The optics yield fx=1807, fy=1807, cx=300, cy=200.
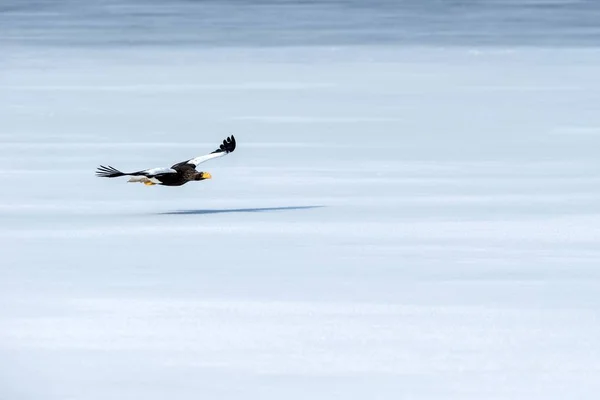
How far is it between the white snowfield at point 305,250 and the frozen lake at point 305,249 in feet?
0.07

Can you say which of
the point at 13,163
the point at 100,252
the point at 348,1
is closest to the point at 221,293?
the point at 100,252

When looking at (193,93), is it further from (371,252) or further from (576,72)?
(371,252)

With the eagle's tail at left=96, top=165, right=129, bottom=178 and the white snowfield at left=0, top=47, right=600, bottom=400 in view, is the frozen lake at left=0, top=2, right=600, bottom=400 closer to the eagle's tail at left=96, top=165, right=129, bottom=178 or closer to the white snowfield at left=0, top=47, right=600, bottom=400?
the white snowfield at left=0, top=47, right=600, bottom=400

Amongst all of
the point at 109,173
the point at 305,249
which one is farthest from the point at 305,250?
the point at 109,173

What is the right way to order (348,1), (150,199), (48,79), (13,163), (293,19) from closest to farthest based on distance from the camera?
1. (150,199)
2. (13,163)
3. (48,79)
4. (293,19)
5. (348,1)

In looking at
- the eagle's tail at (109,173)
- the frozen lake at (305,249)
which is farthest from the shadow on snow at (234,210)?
the eagle's tail at (109,173)

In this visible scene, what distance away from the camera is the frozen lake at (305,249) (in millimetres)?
6758

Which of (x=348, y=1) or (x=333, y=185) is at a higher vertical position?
(x=348, y=1)

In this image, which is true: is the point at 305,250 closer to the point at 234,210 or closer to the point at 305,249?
the point at 305,249

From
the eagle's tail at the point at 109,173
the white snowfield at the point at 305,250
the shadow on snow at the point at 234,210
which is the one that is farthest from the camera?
the shadow on snow at the point at 234,210

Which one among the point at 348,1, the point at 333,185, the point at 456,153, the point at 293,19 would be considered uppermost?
the point at 348,1

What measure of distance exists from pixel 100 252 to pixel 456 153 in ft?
17.7

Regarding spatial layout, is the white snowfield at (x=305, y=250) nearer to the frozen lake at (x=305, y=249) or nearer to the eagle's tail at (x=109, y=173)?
the frozen lake at (x=305, y=249)

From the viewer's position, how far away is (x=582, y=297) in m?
8.10
